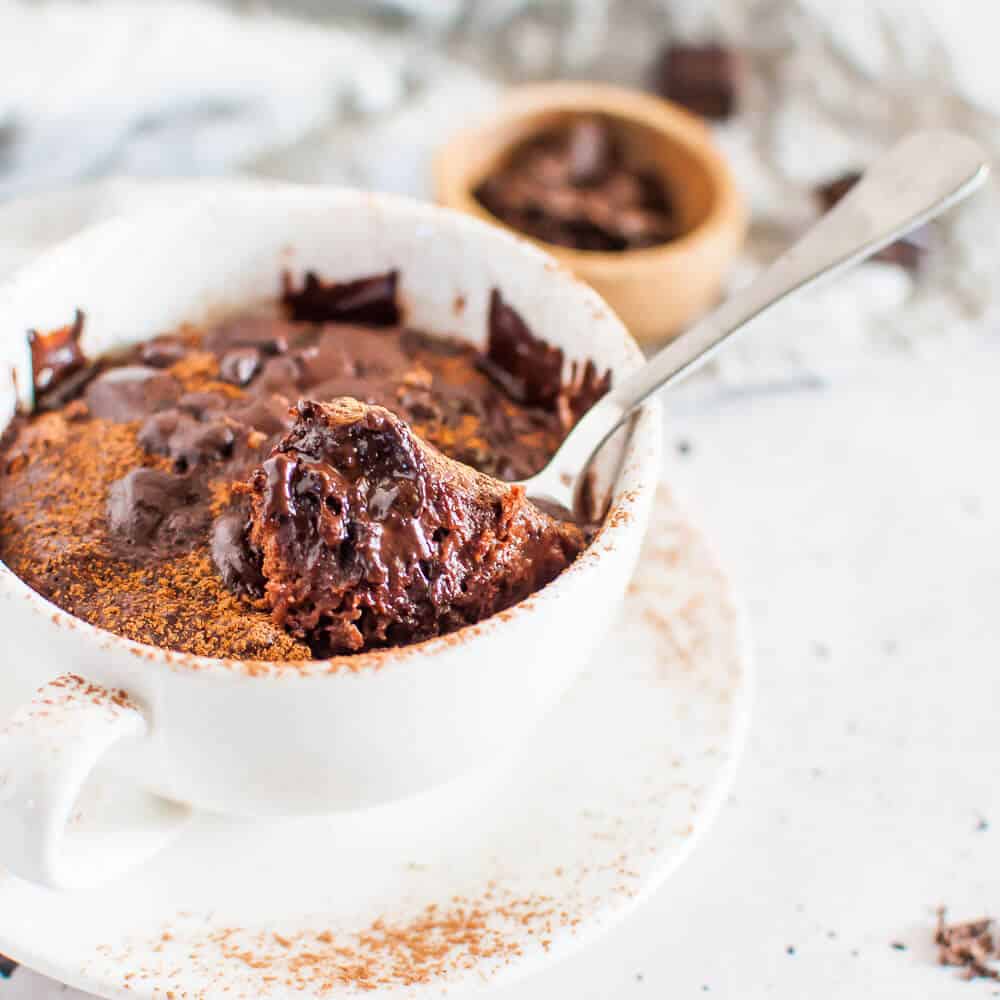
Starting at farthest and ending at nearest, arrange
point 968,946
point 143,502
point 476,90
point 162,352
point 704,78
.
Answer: point 476,90
point 704,78
point 162,352
point 968,946
point 143,502

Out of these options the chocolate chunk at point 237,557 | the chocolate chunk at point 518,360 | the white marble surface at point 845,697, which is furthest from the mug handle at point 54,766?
the chocolate chunk at point 518,360

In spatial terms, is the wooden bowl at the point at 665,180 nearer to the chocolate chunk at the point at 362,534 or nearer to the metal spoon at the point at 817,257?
the metal spoon at the point at 817,257

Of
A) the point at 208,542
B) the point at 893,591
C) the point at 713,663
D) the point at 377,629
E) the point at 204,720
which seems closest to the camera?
the point at 204,720

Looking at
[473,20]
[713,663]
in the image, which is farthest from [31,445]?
[473,20]

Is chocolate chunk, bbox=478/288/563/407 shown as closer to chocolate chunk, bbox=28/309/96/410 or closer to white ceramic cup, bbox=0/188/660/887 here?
white ceramic cup, bbox=0/188/660/887

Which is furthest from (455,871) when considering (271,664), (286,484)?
(286,484)

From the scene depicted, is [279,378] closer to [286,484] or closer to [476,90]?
[286,484]

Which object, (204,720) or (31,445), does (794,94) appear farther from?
(204,720)
